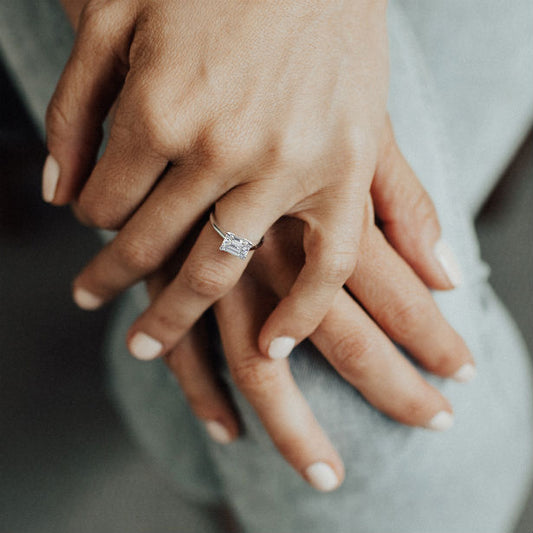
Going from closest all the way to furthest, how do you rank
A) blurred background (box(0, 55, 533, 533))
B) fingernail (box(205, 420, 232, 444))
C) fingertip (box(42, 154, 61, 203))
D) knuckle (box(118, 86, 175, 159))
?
knuckle (box(118, 86, 175, 159)) < fingertip (box(42, 154, 61, 203)) < fingernail (box(205, 420, 232, 444)) < blurred background (box(0, 55, 533, 533))

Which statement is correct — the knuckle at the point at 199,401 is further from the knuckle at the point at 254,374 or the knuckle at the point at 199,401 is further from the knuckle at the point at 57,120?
the knuckle at the point at 57,120

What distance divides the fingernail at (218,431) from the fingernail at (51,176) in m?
0.36

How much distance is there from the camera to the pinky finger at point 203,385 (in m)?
0.72

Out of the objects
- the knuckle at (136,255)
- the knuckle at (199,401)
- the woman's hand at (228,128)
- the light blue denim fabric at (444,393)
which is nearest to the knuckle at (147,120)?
the woman's hand at (228,128)

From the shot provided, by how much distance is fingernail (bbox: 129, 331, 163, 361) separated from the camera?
682 mm

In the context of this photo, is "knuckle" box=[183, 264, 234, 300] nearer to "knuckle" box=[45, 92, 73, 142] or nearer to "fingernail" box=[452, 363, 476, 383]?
"knuckle" box=[45, 92, 73, 142]

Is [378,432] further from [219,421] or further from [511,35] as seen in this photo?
[511,35]

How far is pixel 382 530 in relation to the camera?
2.47 feet

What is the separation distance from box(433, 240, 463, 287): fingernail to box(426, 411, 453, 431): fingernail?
17cm

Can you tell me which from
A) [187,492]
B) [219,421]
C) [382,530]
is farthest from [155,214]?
[187,492]

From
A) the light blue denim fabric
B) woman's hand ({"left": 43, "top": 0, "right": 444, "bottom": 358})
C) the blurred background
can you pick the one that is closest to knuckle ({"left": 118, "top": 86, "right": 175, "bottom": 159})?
woman's hand ({"left": 43, "top": 0, "right": 444, "bottom": 358})

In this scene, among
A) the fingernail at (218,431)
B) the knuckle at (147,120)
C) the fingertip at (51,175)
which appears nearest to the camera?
the knuckle at (147,120)

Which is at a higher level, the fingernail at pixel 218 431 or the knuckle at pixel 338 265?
Result: the knuckle at pixel 338 265

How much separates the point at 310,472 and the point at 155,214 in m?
0.37
